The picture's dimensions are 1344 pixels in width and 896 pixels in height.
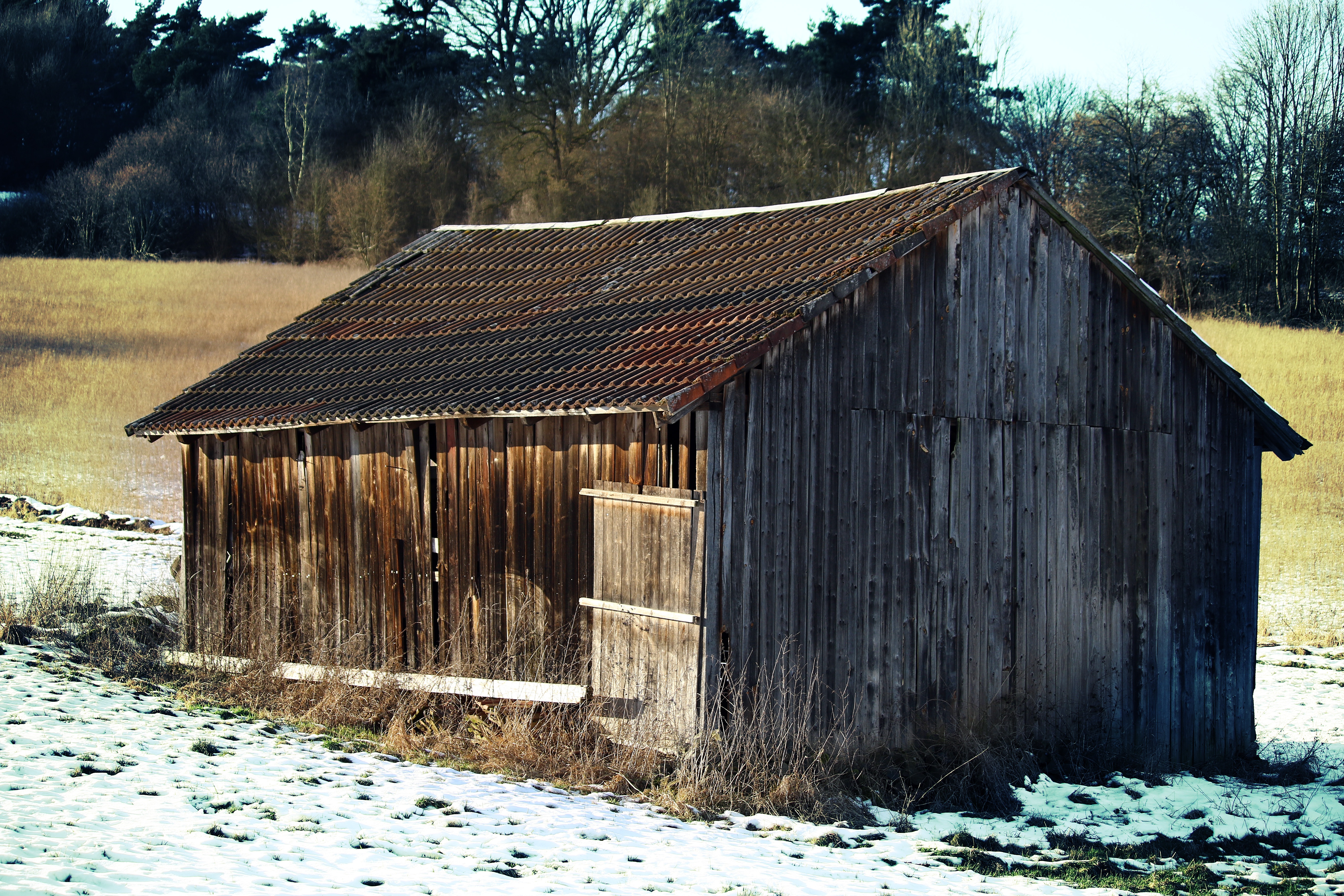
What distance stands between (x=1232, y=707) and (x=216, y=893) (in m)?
10.4

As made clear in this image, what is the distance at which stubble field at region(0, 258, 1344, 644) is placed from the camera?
71.4 feet

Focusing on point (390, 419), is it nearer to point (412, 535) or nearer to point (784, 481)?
point (412, 535)

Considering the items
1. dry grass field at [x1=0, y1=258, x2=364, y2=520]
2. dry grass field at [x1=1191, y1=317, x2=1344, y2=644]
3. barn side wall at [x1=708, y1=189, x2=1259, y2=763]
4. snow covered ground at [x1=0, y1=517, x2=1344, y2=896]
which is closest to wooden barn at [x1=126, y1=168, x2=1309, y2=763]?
barn side wall at [x1=708, y1=189, x2=1259, y2=763]

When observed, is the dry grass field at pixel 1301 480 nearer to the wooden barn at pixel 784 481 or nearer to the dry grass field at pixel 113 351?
the wooden barn at pixel 784 481

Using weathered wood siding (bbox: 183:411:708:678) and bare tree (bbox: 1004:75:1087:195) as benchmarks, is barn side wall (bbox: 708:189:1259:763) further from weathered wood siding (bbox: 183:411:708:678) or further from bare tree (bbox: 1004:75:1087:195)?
bare tree (bbox: 1004:75:1087:195)

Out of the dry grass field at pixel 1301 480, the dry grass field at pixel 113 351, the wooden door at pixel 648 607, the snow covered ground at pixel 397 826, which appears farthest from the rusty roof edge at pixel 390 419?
the dry grass field at pixel 1301 480

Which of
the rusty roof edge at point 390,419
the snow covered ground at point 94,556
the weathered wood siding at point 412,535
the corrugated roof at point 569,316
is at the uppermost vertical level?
the corrugated roof at point 569,316

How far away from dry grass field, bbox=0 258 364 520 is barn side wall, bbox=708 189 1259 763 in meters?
17.9

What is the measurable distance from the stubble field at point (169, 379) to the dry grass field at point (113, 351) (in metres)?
0.06

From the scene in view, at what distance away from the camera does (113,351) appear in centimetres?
3400

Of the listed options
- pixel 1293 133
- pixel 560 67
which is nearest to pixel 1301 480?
pixel 1293 133

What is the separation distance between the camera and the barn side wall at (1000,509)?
868cm

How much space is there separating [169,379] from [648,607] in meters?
26.6

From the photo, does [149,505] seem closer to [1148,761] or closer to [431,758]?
[431,758]
